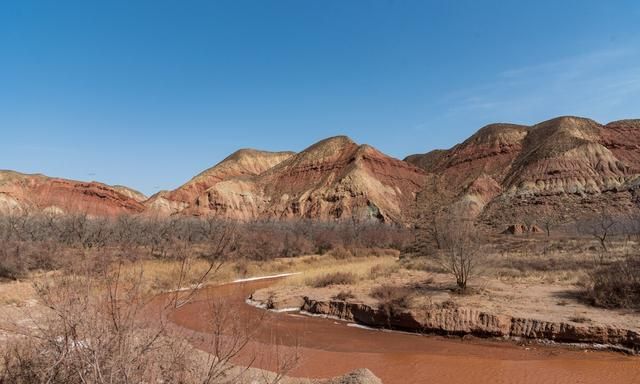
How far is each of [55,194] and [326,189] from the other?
4471cm

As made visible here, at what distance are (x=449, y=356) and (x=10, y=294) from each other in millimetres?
18302

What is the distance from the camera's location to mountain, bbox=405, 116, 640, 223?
65125mm

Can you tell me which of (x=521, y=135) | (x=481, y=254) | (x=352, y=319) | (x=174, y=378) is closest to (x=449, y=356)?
(x=352, y=319)

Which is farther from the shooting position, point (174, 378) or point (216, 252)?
point (174, 378)

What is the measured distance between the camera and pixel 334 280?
894 inches

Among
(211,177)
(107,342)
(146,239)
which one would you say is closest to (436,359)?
(107,342)

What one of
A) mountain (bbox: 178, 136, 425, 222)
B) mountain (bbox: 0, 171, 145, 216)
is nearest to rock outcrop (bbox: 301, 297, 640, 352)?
mountain (bbox: 178, 136, 425, 222)

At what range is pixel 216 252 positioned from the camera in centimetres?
416

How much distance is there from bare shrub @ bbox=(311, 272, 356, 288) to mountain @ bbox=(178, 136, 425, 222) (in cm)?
4691

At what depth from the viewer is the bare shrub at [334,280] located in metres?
22.5

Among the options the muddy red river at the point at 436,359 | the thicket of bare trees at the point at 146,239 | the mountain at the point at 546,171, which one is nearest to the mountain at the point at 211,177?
the thicket of bare trees at the point at 146,239

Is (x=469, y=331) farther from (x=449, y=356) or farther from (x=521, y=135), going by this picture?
(x=521, y=135)

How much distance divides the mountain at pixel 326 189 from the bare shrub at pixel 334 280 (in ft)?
154

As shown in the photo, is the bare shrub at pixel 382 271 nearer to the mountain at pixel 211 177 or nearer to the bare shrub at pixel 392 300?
the bare shrub at pixel 392 300
